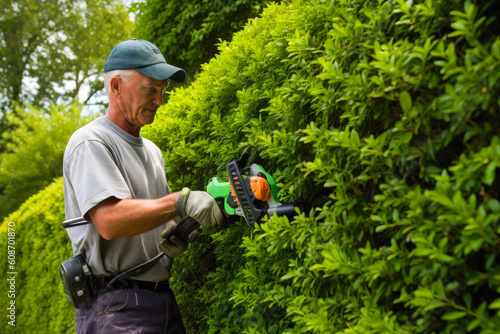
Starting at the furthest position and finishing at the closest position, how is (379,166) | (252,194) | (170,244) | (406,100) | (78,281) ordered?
(170,244) → (78,281) → (252,194) → (379,166) → (406,100)

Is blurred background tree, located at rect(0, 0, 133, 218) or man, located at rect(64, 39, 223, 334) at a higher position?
blurred background tree, located at rect(0, 0, 133, 218)

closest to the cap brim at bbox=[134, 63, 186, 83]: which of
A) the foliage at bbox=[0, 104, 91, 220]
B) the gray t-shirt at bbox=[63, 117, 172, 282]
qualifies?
the gray t-shirt at bbox=[63, 117, 172, 282]

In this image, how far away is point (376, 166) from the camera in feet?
4.74

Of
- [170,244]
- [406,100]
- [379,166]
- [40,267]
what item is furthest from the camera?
[40,267]

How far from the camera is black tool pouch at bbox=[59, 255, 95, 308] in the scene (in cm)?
233

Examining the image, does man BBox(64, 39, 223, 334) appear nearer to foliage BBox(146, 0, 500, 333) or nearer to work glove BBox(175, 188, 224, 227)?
work glove BBox(175, 188, 224, 227)

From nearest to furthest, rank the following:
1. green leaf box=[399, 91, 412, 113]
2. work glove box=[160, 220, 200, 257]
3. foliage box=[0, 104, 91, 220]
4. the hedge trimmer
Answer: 1. green leaf box=[399, 91, 412, 113]
2. the hedge trimmer
3. work glove box=[160, 220, 200, 257]
4. foliage box=[0, 104, 91, 220]

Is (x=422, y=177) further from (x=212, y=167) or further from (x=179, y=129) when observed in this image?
(x=179, y=129)

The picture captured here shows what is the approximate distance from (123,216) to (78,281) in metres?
0.55

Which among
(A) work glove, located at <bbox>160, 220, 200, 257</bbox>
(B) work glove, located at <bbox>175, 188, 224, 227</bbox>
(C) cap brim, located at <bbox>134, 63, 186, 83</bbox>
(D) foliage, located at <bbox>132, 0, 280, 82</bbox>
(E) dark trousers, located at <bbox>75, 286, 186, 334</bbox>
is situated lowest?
(E) dark trousers, located at <bbox>75, 286, 186, 334</bbox>

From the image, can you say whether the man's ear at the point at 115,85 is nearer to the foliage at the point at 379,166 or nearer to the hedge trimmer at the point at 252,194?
the foliage at the point at 379,166

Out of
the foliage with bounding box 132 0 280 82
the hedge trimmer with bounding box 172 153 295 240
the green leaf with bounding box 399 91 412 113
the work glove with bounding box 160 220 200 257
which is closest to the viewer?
the green leaf with bounding box 399 91 412 113

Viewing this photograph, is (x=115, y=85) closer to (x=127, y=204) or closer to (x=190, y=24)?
(x=127, y=204)

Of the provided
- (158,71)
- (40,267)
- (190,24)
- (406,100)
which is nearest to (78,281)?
(158,71)
